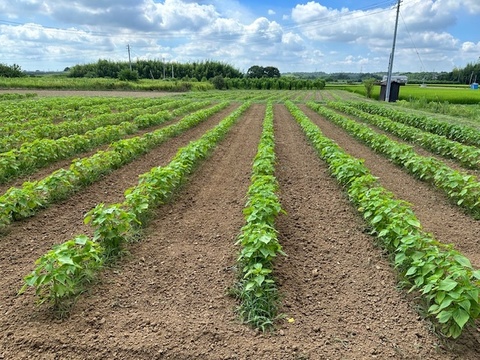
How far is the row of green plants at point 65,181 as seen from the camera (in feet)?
17.4

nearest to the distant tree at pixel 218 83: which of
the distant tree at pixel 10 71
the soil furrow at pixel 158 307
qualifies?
the distant tree at pixel 10 71

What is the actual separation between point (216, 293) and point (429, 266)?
88.9 inches

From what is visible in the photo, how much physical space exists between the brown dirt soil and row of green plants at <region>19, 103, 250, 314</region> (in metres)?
0.16

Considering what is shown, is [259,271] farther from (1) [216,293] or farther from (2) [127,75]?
(2) [127,75]

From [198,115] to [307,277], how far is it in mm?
14851

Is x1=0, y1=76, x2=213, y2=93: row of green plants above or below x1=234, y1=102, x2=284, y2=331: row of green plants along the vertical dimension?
above

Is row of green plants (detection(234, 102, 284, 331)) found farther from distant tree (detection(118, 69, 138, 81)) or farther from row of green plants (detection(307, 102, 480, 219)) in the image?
distant tree (detection(118, 69, 138, 81))

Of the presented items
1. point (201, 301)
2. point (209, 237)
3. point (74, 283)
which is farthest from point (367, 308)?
point (74, 283)

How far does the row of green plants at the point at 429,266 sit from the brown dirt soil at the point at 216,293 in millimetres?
202

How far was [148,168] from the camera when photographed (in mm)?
9016

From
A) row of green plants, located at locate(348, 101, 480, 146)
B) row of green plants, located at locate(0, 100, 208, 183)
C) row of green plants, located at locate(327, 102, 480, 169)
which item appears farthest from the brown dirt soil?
row of green plants, located at locate(348, 101, 480, 146)

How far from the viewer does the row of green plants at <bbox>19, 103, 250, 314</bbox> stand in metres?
3.33

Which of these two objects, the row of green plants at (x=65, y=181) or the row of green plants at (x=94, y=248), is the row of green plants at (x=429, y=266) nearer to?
the row of green plants at (x=94, y=248)

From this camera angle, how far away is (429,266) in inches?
135
